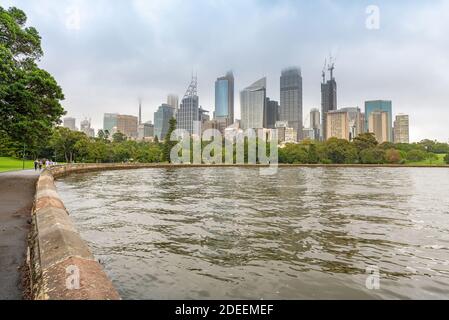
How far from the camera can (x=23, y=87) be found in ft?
73.4

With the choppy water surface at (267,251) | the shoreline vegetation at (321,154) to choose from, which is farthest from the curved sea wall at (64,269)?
the shoreline vegetation at (321,154)

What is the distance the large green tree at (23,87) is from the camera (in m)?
22.0

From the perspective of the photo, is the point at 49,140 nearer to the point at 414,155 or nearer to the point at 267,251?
the point at 267,251

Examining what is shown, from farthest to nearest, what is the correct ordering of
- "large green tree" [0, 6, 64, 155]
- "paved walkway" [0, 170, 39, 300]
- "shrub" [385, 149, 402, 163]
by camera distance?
"shrub" [385, 149, 402, 163] → "large green tree" [0, 6, 64, 155] → "paved walkway" [0, 170, 39, 300]

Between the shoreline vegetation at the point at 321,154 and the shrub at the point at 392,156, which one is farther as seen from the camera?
the shrub at the point at 392,156

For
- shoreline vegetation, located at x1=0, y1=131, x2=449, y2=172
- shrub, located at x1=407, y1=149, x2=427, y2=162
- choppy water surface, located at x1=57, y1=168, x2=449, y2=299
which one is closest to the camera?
choppy water surface, located at x1=57, y1=168, x2=449, y2=299

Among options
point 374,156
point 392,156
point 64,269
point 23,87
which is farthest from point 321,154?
point 64,269

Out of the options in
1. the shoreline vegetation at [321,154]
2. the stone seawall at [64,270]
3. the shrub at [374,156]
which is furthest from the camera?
the shrub at [374,156]

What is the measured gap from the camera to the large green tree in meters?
22.0

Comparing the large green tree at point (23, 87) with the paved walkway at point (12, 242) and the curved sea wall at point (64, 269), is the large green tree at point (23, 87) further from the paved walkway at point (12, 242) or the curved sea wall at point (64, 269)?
the curved sea wall at point (64, 269)

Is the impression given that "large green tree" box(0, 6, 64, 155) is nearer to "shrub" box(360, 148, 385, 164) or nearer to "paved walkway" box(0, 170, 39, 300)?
"paved walkway" box(0, 170, 39, 300)

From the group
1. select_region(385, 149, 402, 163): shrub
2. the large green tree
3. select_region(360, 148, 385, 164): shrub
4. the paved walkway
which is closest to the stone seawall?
the paved walkway

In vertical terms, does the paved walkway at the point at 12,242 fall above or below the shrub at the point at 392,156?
below
